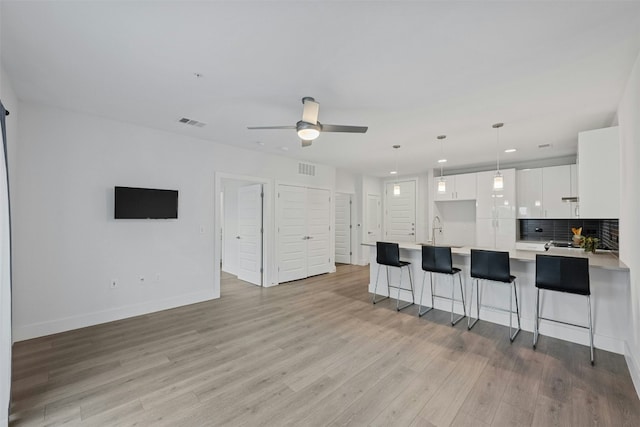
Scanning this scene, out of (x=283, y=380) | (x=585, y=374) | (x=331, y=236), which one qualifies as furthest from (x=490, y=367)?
(x=331, y=236)

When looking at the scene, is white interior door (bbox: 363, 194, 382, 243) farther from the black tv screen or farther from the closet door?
the black tv screen

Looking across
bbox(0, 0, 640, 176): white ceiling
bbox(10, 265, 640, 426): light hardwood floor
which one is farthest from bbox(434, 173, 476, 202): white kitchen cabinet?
bbox(10, 265, 640, 426): light hardwood floor

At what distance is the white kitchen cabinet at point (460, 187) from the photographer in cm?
642

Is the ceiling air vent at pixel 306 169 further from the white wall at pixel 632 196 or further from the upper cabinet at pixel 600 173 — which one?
the white wall at pixel 632 196

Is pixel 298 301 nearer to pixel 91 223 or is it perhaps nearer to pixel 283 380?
pixel 283 380

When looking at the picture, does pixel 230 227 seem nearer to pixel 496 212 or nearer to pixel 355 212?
pixel 355 212

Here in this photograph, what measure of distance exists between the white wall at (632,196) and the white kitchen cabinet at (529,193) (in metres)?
2.84

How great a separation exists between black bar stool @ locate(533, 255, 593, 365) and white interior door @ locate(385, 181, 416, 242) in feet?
15.6

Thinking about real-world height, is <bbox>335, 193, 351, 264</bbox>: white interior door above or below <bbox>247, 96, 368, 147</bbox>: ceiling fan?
below

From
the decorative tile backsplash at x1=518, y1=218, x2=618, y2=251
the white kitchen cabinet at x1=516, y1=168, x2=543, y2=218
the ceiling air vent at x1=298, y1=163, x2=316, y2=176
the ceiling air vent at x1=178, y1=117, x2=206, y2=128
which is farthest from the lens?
the ceiling air vent at x1=298, y1=163, x2=316, y2=176

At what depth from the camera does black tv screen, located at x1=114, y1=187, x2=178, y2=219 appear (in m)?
3.85

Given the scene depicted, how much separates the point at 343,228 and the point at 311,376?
232 inches

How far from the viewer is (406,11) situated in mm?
1791

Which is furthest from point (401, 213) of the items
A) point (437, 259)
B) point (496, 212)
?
point (437, 259)
